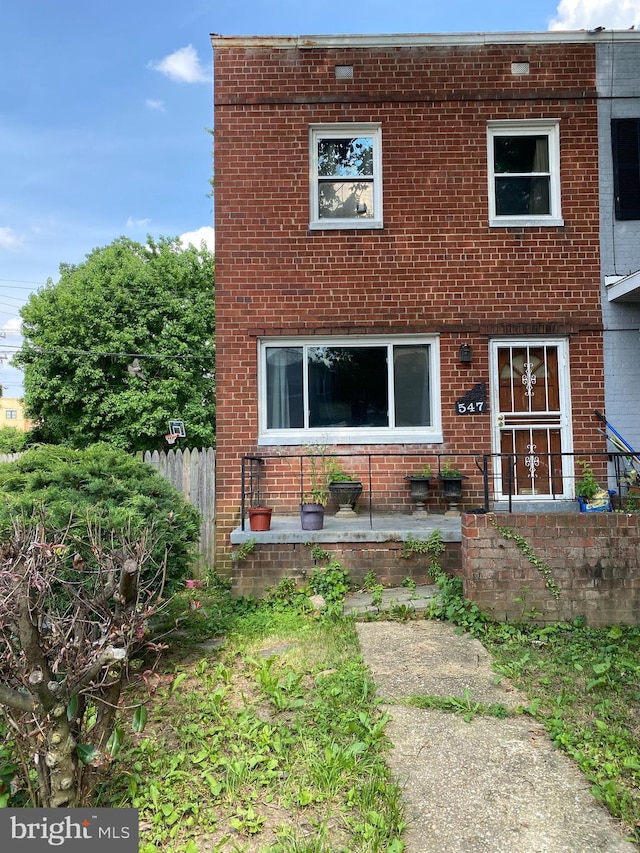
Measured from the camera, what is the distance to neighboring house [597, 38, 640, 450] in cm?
750

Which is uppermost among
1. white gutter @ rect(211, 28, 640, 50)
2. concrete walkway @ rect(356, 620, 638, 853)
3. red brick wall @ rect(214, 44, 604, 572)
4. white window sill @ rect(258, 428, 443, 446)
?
white gutter @ rect(211, 28, 640, 50)

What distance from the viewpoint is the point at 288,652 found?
4.63 m

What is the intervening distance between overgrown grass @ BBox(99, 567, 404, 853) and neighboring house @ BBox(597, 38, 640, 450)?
17.1ft

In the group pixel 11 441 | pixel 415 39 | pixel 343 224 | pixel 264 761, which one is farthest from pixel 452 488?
pixel 11 441

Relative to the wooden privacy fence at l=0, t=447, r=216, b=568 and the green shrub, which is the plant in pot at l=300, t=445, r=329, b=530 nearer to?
the wooden privacy fence at l=0, t=447, r=216, b=568

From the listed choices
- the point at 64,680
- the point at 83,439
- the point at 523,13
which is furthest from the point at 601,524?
the point at 83,439

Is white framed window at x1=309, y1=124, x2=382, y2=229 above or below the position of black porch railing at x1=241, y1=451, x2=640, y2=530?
above

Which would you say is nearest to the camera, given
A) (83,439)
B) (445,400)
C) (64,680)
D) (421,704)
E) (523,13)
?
(64,680)

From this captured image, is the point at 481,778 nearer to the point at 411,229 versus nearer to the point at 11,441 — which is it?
the point at 411,229

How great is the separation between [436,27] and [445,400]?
505 cm

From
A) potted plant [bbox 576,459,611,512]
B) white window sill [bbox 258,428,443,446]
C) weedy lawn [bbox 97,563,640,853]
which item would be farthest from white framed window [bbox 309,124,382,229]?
weedy lawn [bbox 97,563,640,853]

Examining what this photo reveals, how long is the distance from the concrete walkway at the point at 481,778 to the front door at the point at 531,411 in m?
3.85

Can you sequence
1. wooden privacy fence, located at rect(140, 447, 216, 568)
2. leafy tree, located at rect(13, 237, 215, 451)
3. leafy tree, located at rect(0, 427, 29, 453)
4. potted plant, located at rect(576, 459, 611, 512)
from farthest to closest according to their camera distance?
leafy tree, located at rect(0, 427, 29, 453) < leafy tree, located at rect(13, 237, 215, 451) < wooden privacy fence, located at rect(140, 447, 216, 568) < potted plant, located at rect(576, 459, 611, 512)

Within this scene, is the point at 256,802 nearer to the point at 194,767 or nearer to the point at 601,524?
the point at 194,767
